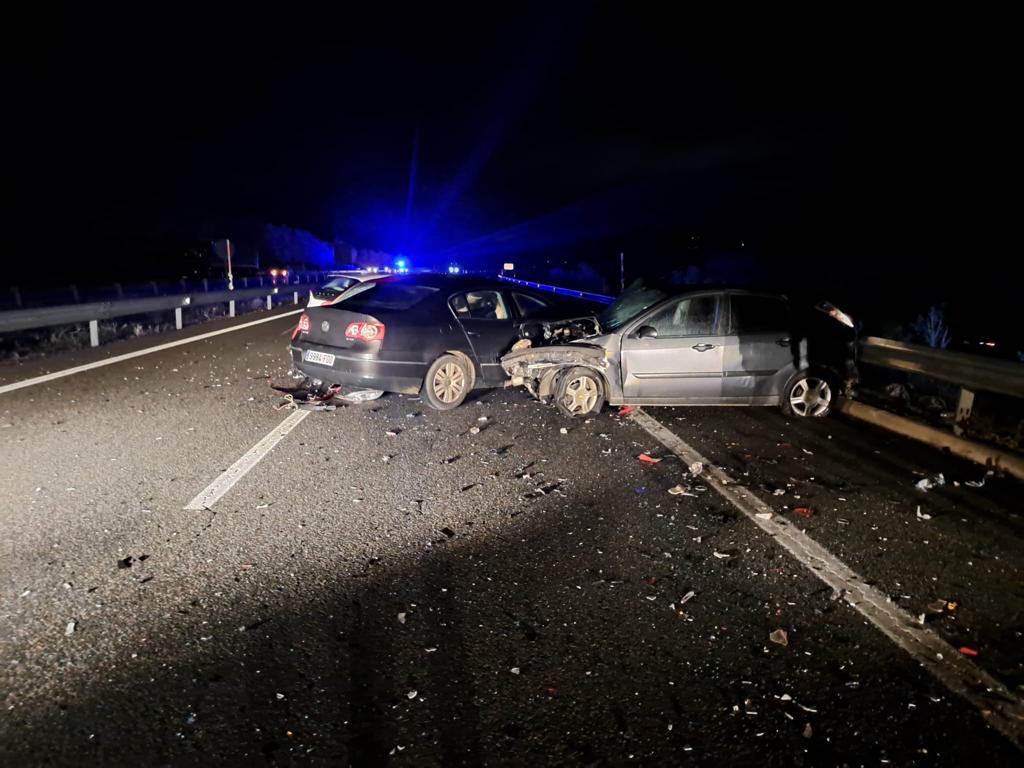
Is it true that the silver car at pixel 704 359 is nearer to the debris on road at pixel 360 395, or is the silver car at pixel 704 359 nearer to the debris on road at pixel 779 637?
the debris on road at pixel 360 395

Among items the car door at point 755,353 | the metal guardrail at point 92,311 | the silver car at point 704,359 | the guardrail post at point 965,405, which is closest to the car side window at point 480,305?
the silver car at point 704,359

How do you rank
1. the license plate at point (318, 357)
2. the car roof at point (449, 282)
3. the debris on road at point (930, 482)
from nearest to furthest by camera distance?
the debris on road at point (930, 482) → the license plate at point (318, 357) → the car roof at point (449, 282)

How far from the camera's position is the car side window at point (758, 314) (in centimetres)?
763

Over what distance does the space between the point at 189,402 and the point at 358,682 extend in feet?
20.7

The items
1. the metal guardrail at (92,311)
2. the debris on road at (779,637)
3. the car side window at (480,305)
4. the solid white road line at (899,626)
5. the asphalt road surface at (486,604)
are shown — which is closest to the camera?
the asphalt road surface at (486,604)

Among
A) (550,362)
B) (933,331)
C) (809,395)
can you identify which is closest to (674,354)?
(550,362)

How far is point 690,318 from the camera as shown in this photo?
7.61 meters

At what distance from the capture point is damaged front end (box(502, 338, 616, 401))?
24.7 feet

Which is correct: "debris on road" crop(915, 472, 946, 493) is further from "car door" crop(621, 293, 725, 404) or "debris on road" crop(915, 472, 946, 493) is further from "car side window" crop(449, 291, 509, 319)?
"car side window" crop(449, 291, 509, 319)

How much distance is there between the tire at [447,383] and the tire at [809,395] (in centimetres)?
370

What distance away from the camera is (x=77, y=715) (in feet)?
8.97

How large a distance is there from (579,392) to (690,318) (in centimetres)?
150

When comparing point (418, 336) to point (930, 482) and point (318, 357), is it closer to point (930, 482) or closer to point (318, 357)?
point (318, 357)

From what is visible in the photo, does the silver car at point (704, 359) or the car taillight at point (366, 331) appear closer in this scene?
the silver car at point (704, 359)
